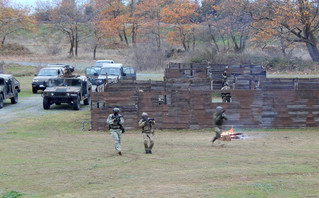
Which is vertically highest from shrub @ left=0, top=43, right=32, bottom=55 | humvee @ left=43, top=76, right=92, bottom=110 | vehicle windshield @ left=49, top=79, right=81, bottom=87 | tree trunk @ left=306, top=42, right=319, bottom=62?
shrub @ left=0, top=43, right=32, bottom=55

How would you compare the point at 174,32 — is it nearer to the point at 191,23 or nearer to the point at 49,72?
the point at 191,23

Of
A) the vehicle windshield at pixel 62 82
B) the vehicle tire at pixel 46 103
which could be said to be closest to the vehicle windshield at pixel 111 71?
the vehicle windshield at pixel 62 82

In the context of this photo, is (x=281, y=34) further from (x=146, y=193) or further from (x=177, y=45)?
(x=146, y=193)

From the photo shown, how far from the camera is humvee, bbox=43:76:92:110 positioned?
2531 cm

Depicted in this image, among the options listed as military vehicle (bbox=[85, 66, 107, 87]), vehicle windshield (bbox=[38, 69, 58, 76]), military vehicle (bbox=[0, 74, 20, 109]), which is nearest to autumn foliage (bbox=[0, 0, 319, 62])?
vehicle windshield (bbox=[38, 69, 58, 76])

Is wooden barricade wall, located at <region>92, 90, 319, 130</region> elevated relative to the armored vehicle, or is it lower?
lower

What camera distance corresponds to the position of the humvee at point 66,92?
2531 cm

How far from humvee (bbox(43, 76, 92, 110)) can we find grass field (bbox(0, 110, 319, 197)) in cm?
565

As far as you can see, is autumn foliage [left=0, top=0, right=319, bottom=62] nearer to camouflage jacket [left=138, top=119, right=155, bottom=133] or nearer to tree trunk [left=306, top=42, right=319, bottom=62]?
tree trunk [left=306, top=42, right=319, bottom=62]

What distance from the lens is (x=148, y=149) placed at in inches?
565

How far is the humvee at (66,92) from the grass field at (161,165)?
565 centimetres

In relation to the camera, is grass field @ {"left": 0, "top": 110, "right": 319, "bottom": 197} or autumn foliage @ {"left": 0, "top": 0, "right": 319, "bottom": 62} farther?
autumn foliage @ {"left": 0, "top": 0, "right": 319, "bottom": 62}

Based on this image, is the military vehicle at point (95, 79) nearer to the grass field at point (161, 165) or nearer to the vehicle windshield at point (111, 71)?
the vehicle windshield at point (111, 71)

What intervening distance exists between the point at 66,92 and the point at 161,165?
14063mm
